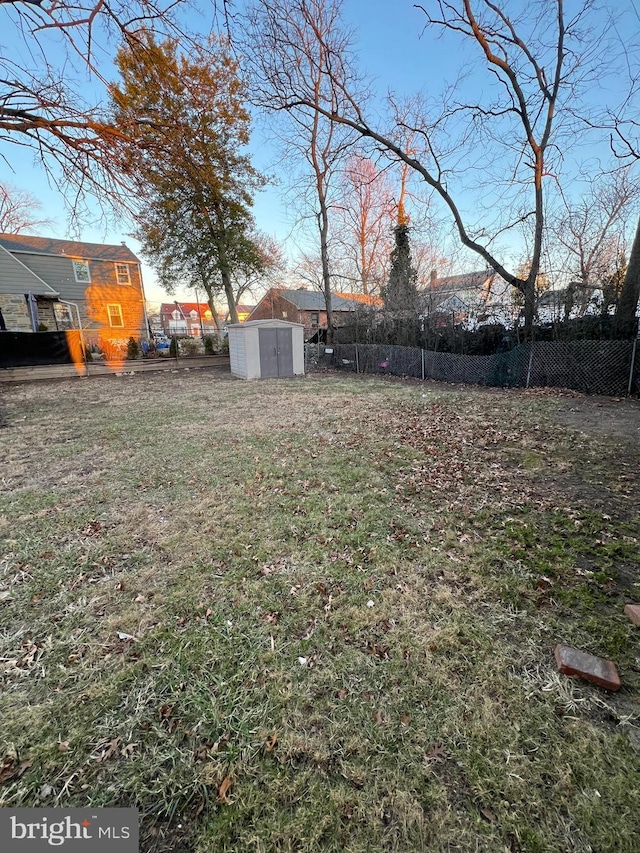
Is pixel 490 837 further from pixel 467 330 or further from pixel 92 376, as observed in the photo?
pixel 92 376

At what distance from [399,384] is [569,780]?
992cm

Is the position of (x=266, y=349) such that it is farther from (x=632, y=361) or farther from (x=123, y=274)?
(x=123, y=274)

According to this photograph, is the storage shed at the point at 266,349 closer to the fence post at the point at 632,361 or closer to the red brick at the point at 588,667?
the fence post at the point at 632,361

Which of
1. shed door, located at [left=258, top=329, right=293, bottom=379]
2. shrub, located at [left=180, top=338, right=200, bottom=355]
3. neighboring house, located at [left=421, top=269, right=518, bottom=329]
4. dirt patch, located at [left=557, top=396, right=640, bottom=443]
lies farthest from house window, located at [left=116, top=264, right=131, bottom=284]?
dirt patch, located at [left=557, top=396, right=640, bottom=443]

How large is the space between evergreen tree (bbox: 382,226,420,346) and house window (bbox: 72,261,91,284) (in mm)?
16029

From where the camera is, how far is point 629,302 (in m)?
7.98

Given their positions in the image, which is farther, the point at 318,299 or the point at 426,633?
the point at 318,299

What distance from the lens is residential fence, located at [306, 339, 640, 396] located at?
25.0ft

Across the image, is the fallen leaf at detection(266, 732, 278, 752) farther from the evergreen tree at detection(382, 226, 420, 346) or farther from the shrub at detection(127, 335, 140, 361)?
the shrub at detection(127, 335, 140, 361)

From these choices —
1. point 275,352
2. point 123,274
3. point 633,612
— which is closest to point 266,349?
point 275,352

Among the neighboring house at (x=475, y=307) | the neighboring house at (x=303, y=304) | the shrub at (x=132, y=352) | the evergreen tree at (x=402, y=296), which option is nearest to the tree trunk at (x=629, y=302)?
the neighboring house at (x=475, y=307)

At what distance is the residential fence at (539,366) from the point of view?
7621mm

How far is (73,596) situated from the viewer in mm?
2266

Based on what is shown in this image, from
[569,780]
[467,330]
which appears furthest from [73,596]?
[467,330]
